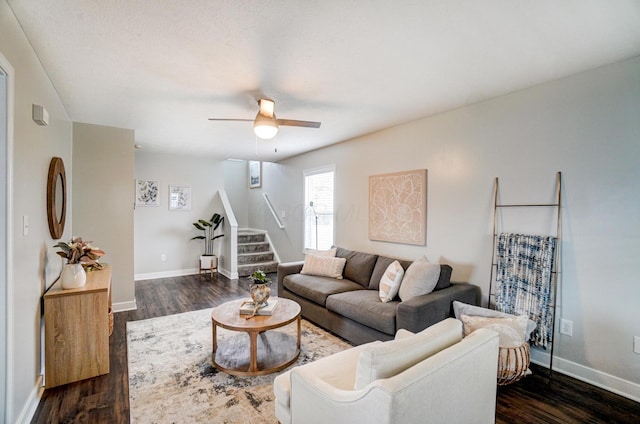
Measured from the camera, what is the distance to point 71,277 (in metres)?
2.53

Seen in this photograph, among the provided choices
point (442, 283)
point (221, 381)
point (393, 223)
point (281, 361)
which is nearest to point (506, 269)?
point (442, 283)

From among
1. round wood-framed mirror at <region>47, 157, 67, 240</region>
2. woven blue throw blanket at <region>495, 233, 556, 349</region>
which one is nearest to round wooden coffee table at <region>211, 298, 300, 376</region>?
round wood-framed mirror at <region>47, 157, 67, 240</region>

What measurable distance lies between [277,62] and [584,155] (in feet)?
8.33

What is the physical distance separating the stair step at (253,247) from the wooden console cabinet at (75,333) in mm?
4047

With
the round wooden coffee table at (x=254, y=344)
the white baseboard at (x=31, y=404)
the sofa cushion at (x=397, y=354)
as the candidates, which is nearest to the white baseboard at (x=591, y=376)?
the sofa cushion at (x=397, y=354)

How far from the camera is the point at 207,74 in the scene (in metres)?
2.47

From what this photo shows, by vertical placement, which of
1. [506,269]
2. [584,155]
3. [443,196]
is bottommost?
[506,269]

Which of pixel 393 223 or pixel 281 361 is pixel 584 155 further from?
pixel 281 361

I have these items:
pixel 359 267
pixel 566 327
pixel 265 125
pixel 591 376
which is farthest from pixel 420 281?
pixel 265 125

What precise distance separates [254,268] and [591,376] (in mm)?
5188

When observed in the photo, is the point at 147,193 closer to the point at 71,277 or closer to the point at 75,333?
the point at 71,277

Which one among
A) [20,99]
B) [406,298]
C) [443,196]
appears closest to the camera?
[20,99]

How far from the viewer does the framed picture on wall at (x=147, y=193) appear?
19.0ft

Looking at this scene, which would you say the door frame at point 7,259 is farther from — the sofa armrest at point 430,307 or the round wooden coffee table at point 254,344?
the sofa armrest at point 430,307
